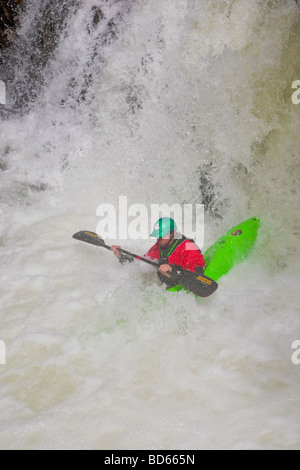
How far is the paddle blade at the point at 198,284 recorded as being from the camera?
291 cm

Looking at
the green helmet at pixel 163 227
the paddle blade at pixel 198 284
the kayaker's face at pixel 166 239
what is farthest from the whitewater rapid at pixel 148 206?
the green helmet at pixel 163 227

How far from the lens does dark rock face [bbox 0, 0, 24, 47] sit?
5914 mm

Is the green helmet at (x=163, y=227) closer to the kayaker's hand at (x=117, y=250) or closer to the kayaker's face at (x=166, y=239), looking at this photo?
the kayaker's face at (x=166, y=239)

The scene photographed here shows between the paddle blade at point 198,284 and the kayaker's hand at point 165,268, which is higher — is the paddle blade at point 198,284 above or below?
below

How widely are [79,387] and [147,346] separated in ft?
1.92

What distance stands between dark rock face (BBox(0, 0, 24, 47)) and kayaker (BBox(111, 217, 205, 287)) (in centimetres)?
516

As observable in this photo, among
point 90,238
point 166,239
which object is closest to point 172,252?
point 166,239

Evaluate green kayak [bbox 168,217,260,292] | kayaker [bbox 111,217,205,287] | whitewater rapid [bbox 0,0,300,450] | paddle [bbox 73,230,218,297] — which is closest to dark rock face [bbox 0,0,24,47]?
whitewater rapid [bbox 0,0,300,450]

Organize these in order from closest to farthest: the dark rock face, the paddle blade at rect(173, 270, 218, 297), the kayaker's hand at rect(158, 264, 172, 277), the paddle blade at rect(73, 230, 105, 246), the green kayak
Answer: the paddle blade at rect(173, 270, 218, 297) < the kayaker's hand at rect(158, 264, 172, 277) < the green kayak < the paddle blade at rect(73, 230, 105, 246) < the dark rock face

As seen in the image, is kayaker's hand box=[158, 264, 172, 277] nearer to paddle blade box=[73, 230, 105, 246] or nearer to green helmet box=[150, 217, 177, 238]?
green helmet box=[150, 217, 177, 238]

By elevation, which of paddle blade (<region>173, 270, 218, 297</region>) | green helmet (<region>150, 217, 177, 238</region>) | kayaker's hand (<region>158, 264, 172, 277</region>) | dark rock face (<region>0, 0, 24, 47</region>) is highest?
dark rock face (<region>0, 0, 24, 47</region>)

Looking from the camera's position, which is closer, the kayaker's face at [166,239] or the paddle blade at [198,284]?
the paddle blade at [198,284]

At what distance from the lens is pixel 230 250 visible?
3654 millimetres

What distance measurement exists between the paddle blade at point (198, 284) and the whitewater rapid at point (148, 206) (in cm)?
16
